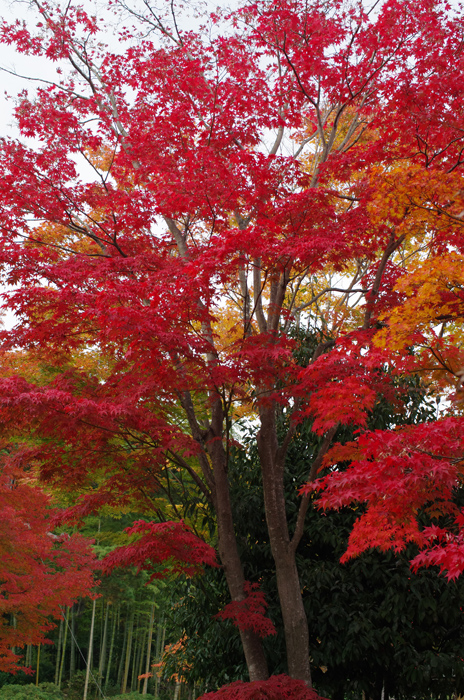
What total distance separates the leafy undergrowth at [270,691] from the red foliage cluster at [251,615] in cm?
49

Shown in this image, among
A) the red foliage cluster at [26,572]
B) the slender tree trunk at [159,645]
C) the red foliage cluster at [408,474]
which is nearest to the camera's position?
the red foliage cluster at [408,474]

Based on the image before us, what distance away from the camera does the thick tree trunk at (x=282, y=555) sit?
5.72 metres

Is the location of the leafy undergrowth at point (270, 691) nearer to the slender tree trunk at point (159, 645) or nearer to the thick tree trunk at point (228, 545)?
the thick tree trunk at point (228, 545)

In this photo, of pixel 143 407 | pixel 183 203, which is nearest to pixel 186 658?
pixel 143 407

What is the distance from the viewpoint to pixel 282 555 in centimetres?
602

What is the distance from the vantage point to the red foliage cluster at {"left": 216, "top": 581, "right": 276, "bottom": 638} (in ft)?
18.6

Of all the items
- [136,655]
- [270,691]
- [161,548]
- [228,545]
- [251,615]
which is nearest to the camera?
[270,691]

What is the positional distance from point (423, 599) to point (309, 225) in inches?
167

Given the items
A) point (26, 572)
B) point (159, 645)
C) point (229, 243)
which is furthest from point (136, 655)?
point (229, 243)

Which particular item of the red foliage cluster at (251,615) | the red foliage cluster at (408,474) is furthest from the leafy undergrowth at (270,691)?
the red foliage cluster at (408,474)

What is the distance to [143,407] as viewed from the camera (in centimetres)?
584

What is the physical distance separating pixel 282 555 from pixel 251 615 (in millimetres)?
691

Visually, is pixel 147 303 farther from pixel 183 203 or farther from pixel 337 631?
pixel 337 631

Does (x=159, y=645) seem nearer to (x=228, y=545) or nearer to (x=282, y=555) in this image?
(x=228, y=545)
